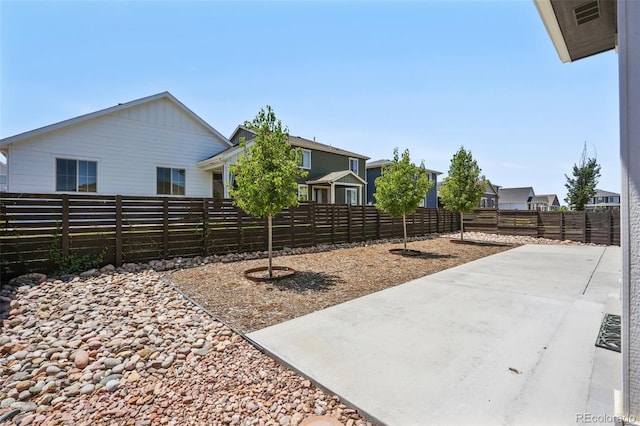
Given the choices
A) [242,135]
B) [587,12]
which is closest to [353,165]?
[242,135]

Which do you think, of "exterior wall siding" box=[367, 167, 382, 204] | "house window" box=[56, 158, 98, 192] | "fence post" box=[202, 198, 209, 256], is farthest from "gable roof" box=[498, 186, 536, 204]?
"house window" box=[56, 158, 98, 192]

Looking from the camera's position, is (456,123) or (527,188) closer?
(456,123)

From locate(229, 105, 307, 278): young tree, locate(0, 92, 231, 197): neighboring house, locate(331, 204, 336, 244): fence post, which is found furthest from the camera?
locate(331, 204, 336, 244): fence post

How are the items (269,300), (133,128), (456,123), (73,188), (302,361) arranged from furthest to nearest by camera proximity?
(456,123), (133,128), (73,188), (269,300), (302,361)

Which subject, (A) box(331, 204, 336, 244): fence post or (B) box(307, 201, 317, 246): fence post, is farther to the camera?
(A) box(331, 204, 336, 244): fence post

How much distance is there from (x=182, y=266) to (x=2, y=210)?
3.29 meters

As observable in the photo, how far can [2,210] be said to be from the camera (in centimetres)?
534

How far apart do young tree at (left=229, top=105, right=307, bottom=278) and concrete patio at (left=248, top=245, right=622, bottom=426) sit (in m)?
2.84

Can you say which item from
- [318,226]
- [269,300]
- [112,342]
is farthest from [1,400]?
[318,226]

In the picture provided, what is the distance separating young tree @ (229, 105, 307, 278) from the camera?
6211 mm

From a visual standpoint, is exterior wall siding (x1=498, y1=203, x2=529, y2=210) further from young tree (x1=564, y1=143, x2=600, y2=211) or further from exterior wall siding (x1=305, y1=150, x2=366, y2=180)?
exterior wall siding (x1=305, y1=150, x2=366, y2=180)

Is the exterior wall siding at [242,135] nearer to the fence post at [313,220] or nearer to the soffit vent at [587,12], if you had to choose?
the fence post at [313,220]

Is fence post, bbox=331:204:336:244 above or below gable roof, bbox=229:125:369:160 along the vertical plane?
below

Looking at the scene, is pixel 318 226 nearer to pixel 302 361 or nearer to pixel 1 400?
pixel 302 361
